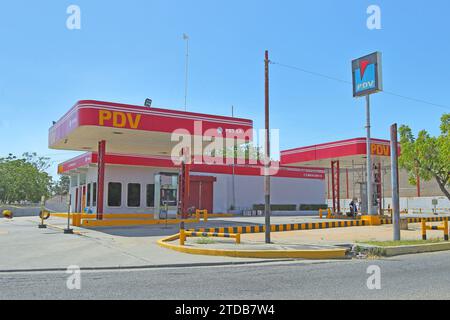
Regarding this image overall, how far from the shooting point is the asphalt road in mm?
7043

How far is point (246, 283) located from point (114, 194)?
80.8 ft

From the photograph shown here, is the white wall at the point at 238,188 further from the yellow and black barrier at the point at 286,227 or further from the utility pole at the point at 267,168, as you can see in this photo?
the utility pole at the point at 267,168

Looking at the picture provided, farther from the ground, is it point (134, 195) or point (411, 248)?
point (134, 195)

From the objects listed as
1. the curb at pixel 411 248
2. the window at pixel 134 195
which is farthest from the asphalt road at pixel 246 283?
the window at pixel 134 195

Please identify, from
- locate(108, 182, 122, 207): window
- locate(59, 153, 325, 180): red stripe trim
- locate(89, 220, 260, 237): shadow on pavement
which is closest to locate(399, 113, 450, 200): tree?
locate(59, 153, 325, 180): red stripe trim

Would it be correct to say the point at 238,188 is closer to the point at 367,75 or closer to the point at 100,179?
the point at 100,179

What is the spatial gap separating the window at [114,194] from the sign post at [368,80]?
1730 centimetres

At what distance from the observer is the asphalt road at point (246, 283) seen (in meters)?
7.04

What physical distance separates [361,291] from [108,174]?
25997mm

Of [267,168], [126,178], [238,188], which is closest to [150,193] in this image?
[126,178]

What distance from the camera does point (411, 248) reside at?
13.0m

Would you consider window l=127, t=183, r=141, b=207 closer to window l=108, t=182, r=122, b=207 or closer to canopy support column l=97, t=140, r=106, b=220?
window l=108, t=182, r=122, b=207

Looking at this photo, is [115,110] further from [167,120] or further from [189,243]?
[189,243]

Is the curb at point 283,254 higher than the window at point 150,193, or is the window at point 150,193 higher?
the window at point 150,193
